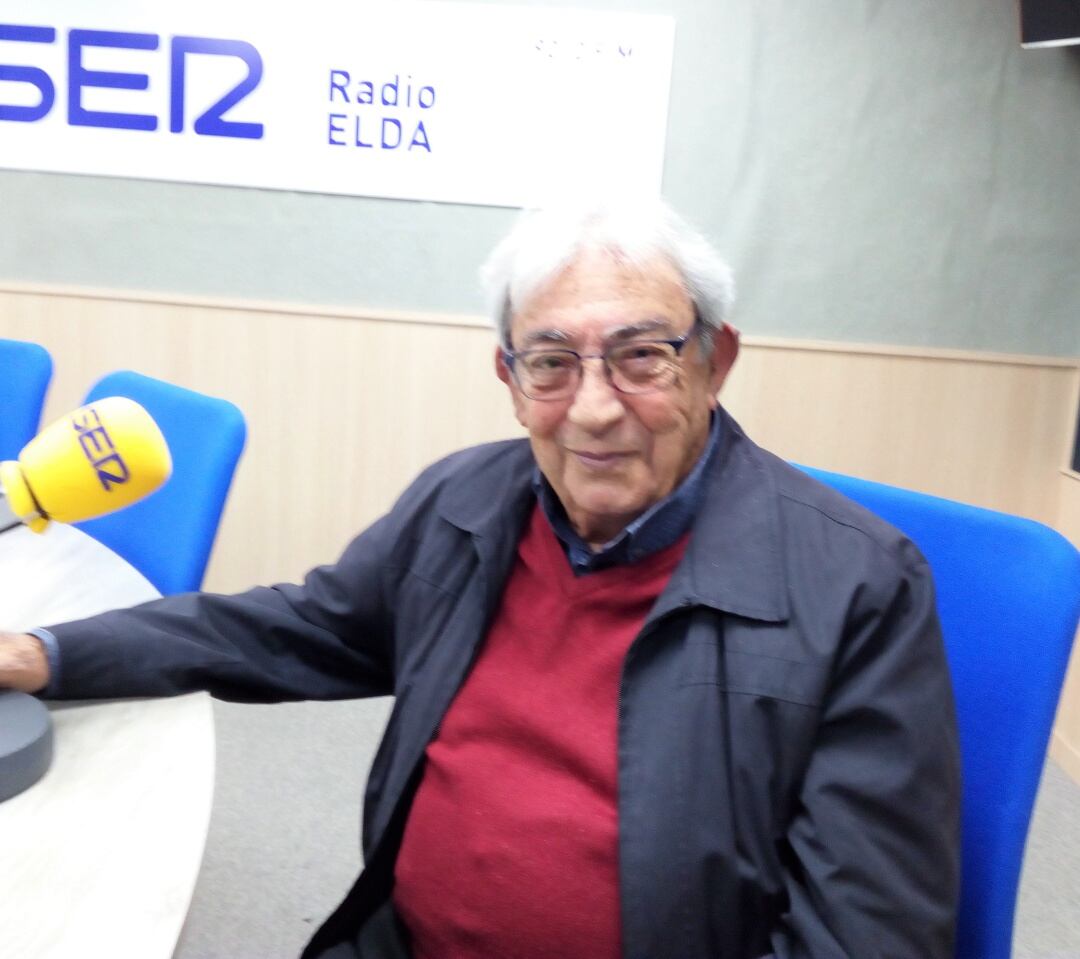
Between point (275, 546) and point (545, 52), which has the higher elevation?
point (545, 52)

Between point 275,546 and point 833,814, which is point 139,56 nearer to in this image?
point 275,546

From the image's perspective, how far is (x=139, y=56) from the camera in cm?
277

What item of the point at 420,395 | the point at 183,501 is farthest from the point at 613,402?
the point at 420,395

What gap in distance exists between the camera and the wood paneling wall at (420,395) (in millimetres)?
2943

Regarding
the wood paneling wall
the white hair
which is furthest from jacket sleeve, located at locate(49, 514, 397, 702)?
the wood paneling wall

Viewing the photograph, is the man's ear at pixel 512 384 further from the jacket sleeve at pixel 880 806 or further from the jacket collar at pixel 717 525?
the jacket sleeve at pixel 880 806

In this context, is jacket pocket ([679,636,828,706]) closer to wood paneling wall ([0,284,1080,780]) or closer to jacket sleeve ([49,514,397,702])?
jacket sleeve ([49,514,397,702])

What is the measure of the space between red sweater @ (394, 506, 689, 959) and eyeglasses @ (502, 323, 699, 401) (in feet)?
0.55

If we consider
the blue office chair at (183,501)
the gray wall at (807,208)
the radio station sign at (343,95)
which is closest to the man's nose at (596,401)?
the blue office chair at (183,501)

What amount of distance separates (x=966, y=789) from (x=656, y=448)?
44cm

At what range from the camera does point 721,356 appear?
1.16m

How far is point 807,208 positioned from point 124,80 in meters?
1.83

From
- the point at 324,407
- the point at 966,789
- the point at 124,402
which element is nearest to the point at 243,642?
the point at 124,402

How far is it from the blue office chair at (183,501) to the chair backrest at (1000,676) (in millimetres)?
1016
